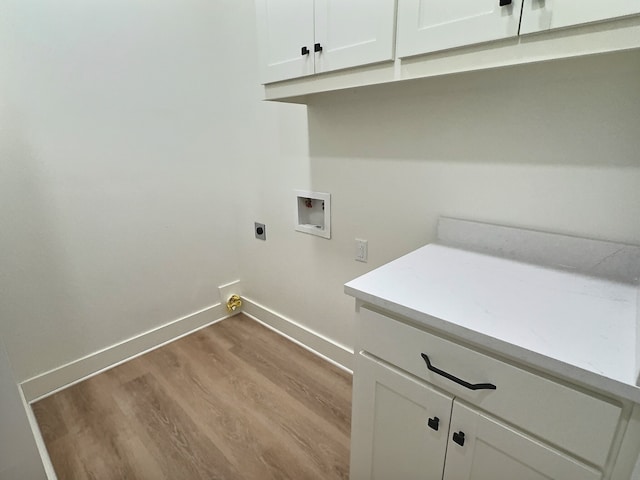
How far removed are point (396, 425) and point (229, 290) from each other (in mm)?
1812

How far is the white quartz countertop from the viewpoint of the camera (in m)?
0.66

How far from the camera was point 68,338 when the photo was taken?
6.10 ft

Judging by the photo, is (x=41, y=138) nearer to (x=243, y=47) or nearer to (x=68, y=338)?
(x=68, y=338)

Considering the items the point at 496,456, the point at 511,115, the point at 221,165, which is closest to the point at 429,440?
the point at 496,456

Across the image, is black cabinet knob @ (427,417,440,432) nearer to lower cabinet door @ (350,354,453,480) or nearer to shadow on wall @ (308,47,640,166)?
lower cabinet door @ (350,354,453,480)

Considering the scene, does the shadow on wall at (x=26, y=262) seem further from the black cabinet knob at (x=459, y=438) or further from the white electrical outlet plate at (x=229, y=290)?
the black cabinet knob at (x=459, y=438)

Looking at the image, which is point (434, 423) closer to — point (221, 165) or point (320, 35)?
point (320, 35)

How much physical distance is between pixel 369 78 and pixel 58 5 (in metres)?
1.55

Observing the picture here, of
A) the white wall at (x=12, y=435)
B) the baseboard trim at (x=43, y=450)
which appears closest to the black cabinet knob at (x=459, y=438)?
the white wall at (x=12, y=435)

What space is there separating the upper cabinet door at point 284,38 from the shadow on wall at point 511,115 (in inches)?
13.0

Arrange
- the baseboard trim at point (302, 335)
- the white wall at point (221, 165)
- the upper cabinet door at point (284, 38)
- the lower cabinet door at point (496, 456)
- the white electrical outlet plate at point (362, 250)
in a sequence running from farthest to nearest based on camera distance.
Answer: the baseboard trim at point (302, 335) < the white electrical outlet plate at point (362, 250) < the upper cabinet door at point (284, 38) < the white wall at point (221, 165) < the lower cabinet door at point (496, 456)

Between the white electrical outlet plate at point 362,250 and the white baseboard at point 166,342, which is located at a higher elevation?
the white electrical outlet plate at point 362,250

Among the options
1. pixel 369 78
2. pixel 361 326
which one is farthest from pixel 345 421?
pixel 369 78

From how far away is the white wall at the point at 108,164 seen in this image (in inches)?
62.1
